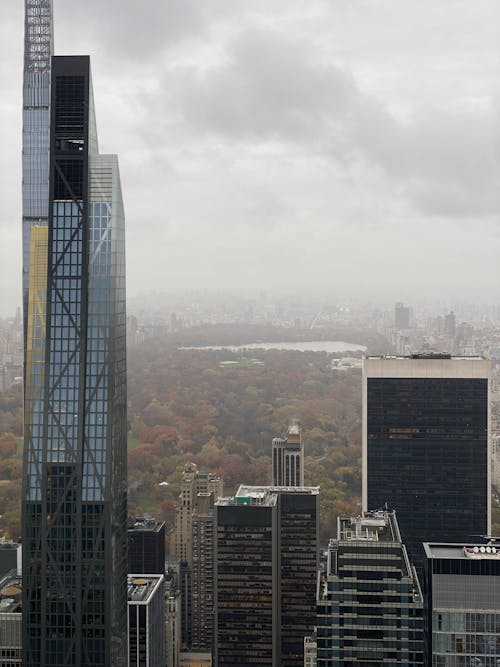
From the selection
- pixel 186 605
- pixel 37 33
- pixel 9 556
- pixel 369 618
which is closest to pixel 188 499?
pixel 186 605

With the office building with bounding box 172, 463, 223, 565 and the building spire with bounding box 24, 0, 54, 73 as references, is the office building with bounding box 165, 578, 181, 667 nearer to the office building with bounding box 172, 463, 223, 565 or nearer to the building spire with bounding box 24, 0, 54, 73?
the office building with bounding box 172, 463, 223, 565

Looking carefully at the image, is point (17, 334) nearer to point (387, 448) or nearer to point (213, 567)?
point (213, 567)

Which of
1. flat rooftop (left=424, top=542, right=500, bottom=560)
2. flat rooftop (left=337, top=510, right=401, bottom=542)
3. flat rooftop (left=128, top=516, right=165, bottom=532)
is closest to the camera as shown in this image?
flat rooftop (left=424, top=542, right=500, bottom=560)

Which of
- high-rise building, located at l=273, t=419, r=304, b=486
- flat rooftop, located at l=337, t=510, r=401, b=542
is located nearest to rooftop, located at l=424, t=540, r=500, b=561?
flat rooftop, located at l=337, t=510, r=401, b=542

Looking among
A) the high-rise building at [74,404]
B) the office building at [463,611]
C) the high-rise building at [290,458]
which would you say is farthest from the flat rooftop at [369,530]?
the high-rise building at [290,458]

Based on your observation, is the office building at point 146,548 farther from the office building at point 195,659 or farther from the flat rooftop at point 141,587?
the flat rooftop at point 141,587

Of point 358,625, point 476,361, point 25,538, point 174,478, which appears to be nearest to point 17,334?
point 25,538

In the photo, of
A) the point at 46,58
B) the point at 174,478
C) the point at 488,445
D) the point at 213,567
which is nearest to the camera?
the point at 46,58
